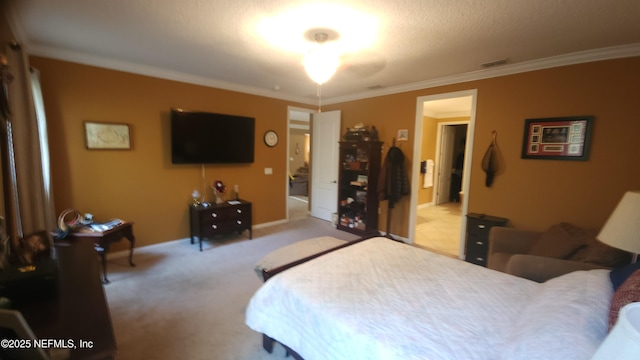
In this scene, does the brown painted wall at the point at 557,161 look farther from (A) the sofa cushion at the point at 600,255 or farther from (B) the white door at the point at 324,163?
(B) the white door at the point at 324,163

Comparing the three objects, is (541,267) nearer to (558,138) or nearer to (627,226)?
(627,226)

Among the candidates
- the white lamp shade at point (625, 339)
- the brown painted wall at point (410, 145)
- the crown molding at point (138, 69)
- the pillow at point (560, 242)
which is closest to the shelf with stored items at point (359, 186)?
the brown painted wall at point (410, 145)

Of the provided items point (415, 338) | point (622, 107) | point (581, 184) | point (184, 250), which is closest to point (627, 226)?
point (415, 338)

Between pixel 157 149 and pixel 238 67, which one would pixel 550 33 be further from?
pixel 157 149

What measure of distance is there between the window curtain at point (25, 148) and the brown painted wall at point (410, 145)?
637 mm

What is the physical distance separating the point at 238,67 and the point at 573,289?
3629 millimetres

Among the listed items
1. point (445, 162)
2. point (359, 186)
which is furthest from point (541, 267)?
point (445, 162)

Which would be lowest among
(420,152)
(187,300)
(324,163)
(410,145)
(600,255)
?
(187,300)

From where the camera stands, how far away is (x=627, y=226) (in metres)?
1.47

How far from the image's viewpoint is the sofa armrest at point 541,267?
6.32 ft

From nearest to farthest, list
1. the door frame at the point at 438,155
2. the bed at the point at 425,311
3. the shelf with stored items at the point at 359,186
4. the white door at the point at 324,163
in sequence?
the bed at the point at 425,311 < the shelf with stored items at the point at 359,186 < the white door at the point at 324,163 < the door frame at the point at 438,155

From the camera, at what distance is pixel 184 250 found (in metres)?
3.61

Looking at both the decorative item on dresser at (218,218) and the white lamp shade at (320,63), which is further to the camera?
the decorative item on dresser at (218,218)

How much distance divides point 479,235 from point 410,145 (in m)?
1.62
